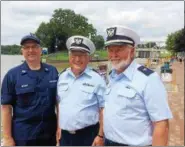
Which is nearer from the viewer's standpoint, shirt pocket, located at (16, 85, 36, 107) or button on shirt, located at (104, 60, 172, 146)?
button on shirt, located at (104, 60, 172, 146)

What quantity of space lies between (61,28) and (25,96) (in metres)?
55.4

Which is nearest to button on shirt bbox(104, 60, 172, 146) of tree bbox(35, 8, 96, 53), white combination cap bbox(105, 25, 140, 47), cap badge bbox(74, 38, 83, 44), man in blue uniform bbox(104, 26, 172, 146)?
man in blue uniform bbox(104, 26, 172, 146)

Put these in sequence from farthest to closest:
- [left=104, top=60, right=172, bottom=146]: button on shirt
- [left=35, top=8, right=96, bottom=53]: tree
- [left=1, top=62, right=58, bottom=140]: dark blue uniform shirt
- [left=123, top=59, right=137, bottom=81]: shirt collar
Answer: [left=35, top=8, right=96, bottom=53]: tree
[left=1, top=62, right=58, bottom=140]: dark blue uniform shirt
[left=123, top=59, right=137, bottom=81]: shirt collar
[left=104, top=60, right=172, bottom=146]: button on shirt

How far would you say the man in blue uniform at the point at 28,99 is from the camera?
2.63 m

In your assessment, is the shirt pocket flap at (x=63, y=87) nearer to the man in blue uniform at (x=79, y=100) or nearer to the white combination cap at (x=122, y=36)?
the man in blue uniform at (x=79, y=100)

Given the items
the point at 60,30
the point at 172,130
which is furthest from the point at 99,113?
the point at 60,30

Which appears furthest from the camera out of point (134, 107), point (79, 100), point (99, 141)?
point (79, 100)

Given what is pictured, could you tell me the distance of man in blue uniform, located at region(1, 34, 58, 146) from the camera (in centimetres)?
263

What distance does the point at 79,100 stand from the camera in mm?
2670

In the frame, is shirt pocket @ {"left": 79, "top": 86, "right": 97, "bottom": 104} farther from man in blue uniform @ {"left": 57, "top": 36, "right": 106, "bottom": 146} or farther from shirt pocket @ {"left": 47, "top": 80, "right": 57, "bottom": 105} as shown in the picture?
shirt pocket @ {"left": 47, "top": 80, "right": 57, "bottom": 105}

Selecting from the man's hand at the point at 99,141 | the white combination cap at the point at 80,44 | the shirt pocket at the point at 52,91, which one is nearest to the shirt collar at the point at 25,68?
the shirt pocket at the point at 52,91

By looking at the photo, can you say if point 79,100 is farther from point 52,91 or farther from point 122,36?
point 122,36

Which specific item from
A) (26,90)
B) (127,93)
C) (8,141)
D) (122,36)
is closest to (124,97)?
(127,93)

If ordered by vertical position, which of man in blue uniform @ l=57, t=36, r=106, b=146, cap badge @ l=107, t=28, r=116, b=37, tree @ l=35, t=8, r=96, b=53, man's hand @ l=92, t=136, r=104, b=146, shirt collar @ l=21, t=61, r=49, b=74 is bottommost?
man's hand @ l=92, t=136, r=104, b=146
